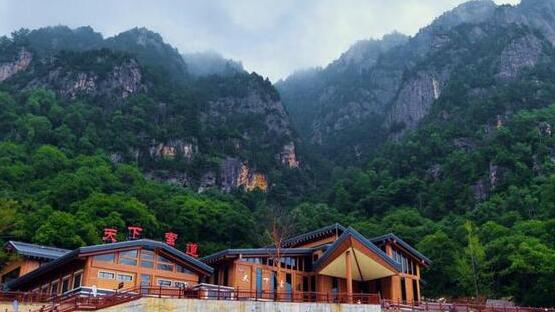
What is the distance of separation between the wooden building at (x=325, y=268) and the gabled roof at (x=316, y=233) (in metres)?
0.08

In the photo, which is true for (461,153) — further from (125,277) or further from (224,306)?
(224,306)

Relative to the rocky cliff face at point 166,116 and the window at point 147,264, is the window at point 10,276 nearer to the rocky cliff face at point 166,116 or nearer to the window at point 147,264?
the window at point 147,264

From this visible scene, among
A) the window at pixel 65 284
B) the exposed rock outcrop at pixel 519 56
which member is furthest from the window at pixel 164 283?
the exposed rock outcrop at pixel 519 56

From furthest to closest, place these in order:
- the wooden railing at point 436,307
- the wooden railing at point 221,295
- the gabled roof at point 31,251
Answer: the gabled roof at point 31,251 → the wooden railing at point 436,307 → the wooden railing at point 221,295

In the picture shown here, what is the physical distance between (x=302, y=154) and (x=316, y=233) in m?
101

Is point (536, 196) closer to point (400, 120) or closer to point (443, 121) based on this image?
point (443, 121)

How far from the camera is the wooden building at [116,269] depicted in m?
29.1

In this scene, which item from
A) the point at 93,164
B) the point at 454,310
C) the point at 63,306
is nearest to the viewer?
the point at 63,306

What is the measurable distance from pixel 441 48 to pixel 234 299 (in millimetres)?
149072

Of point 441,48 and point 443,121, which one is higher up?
point 441,48

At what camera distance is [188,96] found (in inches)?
5428

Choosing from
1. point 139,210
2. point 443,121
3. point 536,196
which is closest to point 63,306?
point 139,210

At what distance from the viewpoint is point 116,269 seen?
30016 millimetres

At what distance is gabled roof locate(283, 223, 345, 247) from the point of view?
3794cm
